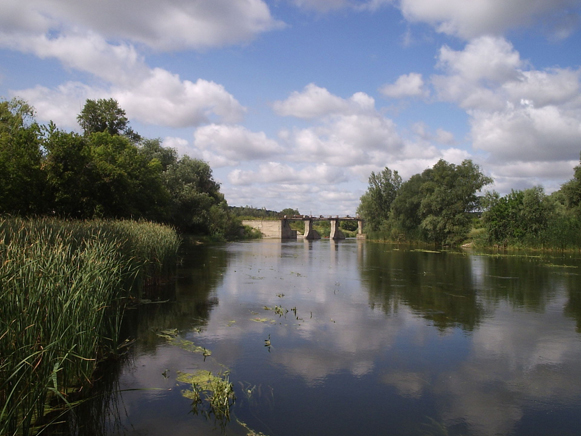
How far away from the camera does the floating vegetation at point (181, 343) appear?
8.36 m

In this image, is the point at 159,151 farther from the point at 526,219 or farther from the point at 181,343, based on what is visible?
the point at 181,343

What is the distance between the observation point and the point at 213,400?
6.05m

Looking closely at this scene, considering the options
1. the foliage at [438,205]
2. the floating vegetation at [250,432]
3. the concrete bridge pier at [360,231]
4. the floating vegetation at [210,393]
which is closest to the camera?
the floating vegetation at [250,432]

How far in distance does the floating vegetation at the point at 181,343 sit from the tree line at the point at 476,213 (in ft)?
127

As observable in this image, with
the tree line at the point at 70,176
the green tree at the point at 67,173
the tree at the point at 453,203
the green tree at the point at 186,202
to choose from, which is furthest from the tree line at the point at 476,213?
the green tree at the point at 67,173

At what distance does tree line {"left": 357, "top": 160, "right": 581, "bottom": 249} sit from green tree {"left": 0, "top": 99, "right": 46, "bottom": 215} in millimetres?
40430

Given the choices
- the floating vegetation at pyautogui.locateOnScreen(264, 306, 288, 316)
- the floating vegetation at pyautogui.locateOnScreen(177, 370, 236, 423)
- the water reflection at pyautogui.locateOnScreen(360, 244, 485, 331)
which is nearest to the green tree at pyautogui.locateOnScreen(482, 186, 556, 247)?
the water reflection at pyautogui.locateOnScreen(360, 244, 485, 331)

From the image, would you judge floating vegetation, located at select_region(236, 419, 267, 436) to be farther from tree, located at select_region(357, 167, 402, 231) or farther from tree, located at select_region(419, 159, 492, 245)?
tree, located at select_region(357, 167, 402, 231)

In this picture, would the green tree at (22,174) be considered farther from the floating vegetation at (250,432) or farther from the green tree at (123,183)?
the floating vegetation at (250,432)

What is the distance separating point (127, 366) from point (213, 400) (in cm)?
232

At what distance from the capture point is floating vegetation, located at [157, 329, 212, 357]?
8.36 m

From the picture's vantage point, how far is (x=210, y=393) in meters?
6.46

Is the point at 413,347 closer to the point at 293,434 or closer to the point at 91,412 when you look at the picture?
the point at 293,434

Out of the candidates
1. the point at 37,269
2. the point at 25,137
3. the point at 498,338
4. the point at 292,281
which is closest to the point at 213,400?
the point at 37,269
